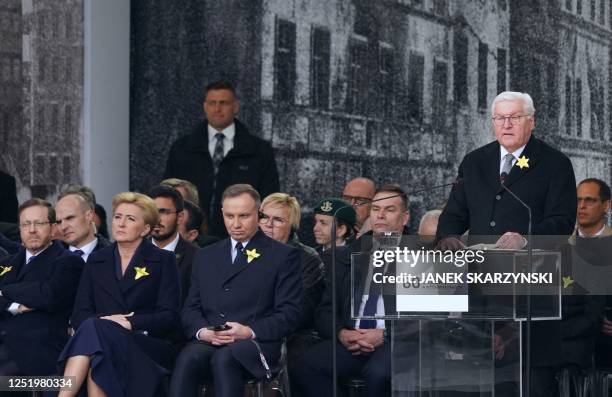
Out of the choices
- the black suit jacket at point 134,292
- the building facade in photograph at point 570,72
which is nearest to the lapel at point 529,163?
the black suit jacket at point 134,292

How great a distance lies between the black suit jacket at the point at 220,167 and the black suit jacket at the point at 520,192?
2977 mm

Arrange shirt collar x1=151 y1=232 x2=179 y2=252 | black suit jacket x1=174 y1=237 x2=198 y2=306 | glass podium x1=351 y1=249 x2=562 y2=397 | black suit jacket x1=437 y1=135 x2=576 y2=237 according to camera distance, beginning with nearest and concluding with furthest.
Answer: glass podium x1=351 y1=249 x2=562 y2=397 < black suit jacket x1=437 y1=135 x2=576 y2=237 < black suit jacket x1=174 y1=237 x2=198 y2=306 < shirt collar x1=151 y1=232 x2=179 y2=252

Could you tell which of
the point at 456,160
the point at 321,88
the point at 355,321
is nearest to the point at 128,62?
the point at 321,88

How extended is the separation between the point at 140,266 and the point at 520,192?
2.14 meters

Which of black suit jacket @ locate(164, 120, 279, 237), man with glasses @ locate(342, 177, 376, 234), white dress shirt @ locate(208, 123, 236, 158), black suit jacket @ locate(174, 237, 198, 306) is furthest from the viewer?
white dress shirt @ locate(208, 123, 236, 158)

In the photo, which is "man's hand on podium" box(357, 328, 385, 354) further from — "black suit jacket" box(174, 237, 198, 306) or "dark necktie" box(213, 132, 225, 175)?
"dark necktie" box(213, 132, 225, 175)

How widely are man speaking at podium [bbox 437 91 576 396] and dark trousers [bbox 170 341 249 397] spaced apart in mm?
1280

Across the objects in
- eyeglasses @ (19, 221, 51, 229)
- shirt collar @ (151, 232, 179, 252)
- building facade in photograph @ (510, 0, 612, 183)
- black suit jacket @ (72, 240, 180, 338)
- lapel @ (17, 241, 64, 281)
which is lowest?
black suit jacket @ (72, 240, 180, 338)

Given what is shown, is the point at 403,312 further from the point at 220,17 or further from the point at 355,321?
the point at 220,17

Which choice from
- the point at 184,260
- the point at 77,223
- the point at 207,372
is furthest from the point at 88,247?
the point at 207,372

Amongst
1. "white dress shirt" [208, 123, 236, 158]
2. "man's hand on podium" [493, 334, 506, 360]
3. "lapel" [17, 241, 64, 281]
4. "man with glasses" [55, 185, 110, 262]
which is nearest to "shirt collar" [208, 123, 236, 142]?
"white dress shirt" [208, 123, 236, 158]

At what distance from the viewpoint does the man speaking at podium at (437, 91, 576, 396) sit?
5883 mm

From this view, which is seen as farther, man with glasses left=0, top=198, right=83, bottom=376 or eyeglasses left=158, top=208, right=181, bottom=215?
eyeglasses left=158, top=208, right=181, bottom=215

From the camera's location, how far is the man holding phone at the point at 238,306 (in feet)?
21.4
